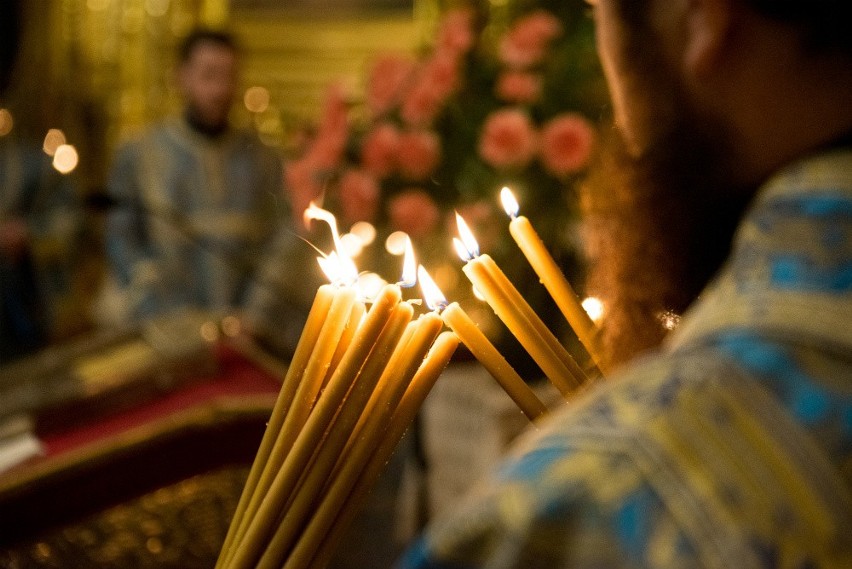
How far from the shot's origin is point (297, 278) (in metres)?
2.70

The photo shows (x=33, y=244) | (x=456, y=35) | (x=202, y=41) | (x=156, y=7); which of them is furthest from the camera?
(x=156, y=7)

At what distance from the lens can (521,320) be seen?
529 millimetres

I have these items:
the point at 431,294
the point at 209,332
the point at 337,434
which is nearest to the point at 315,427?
the point at 337,434

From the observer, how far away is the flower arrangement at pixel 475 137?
1880 mm

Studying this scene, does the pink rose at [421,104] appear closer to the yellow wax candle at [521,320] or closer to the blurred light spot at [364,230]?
the blurred light spot at [364,230]

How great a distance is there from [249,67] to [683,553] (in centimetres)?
337

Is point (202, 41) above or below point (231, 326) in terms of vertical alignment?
above

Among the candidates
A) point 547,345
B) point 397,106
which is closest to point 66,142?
point 397,106

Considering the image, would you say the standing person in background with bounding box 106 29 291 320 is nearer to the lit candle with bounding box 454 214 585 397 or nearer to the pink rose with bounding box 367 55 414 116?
the pink rose with bounding box 367 55 414 116

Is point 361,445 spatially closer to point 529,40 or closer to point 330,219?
point 330,219

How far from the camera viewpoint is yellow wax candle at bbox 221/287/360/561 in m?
0.51

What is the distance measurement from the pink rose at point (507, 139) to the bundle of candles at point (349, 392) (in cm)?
132

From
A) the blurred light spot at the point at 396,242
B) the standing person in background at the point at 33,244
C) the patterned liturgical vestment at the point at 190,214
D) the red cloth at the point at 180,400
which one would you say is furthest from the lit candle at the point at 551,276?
the standing person in background at the point at 33,244

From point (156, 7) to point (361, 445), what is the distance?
3.40 metres
